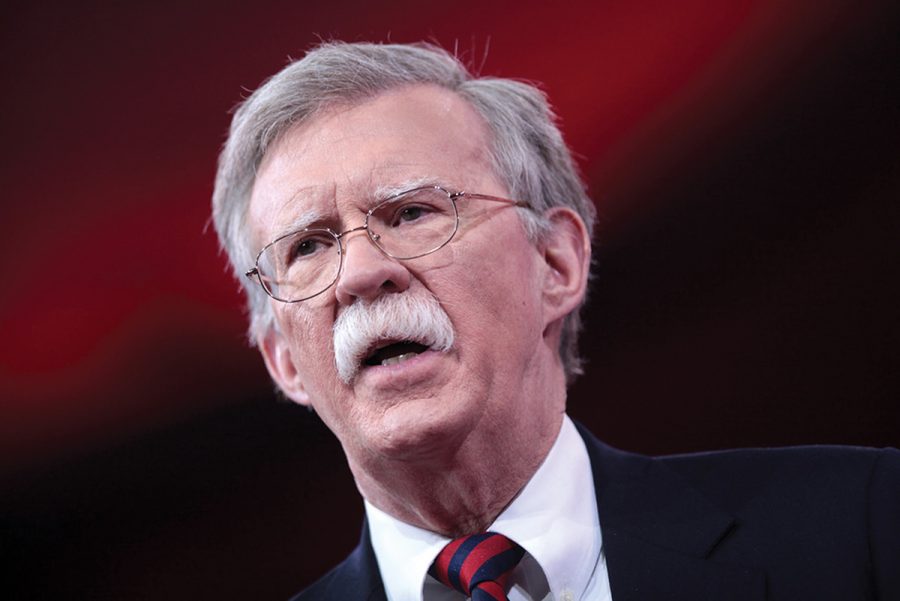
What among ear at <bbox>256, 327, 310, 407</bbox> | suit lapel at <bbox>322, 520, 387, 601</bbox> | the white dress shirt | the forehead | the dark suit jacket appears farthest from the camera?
ear at <bbox>256, 327, 310, 407</bbox>

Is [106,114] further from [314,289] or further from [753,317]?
[753,317]

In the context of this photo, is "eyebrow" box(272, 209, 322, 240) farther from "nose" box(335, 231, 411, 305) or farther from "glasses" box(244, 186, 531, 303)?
"nose" box(335, 231, 411, 305)

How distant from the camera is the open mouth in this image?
2.01 meters

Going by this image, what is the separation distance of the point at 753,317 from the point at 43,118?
2.08 m

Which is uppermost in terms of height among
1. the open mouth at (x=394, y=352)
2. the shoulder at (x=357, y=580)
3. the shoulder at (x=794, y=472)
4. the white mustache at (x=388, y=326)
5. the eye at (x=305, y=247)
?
the eye at (x=305, y=247)

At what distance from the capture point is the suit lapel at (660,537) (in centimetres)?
194

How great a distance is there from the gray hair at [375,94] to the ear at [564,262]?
0.15 feet

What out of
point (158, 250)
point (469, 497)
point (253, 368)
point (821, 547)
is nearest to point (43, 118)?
point (158, 250)

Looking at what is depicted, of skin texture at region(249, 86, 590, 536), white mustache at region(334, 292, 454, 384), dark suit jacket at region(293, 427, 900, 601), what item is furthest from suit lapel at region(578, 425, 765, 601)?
white mustache at region(334, 292, 454, 384)

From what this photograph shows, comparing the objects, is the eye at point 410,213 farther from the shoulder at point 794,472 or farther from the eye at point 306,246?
the shoulder at point 794,472

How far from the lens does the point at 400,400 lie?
197 cm

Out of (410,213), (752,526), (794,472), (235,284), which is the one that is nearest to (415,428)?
(410,213)

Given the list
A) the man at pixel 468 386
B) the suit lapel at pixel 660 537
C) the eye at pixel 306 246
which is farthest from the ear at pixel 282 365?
the suit lapel at pixel 660 537

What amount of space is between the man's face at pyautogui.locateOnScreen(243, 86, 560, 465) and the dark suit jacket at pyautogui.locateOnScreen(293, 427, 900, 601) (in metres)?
0.30
